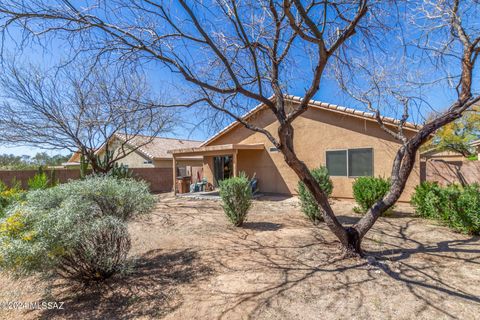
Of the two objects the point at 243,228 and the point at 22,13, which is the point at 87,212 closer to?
the point at 22,13

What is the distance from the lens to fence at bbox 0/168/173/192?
1361cm

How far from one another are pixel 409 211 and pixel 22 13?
10.4m

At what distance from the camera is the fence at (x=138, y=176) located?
13609 millimetres

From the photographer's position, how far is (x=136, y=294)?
3.45 m

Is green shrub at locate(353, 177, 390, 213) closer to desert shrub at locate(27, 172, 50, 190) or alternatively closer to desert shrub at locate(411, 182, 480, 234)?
desert shrub at locate(411, 182, 480, 234)

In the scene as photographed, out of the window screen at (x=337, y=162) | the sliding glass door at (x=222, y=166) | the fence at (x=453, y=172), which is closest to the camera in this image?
the fence at (x=453, y=172)

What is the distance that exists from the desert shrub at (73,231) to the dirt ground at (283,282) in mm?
327

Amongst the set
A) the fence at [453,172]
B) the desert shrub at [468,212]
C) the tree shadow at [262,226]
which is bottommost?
the tree shadow at [262,226]

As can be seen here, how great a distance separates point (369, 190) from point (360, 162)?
3.15m

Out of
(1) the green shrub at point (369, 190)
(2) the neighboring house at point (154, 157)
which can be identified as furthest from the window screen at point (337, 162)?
(2) the neighboring house at point (154, 157)

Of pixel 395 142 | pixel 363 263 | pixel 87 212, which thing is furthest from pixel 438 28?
pixel 87 212

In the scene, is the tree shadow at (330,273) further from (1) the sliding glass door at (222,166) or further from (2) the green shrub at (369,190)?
(1) the sliding glass door at (222,166)

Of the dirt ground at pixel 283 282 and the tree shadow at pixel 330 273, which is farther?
the tree shadow at pixel 330 273

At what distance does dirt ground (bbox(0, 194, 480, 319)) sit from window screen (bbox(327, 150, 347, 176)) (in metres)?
5.06
